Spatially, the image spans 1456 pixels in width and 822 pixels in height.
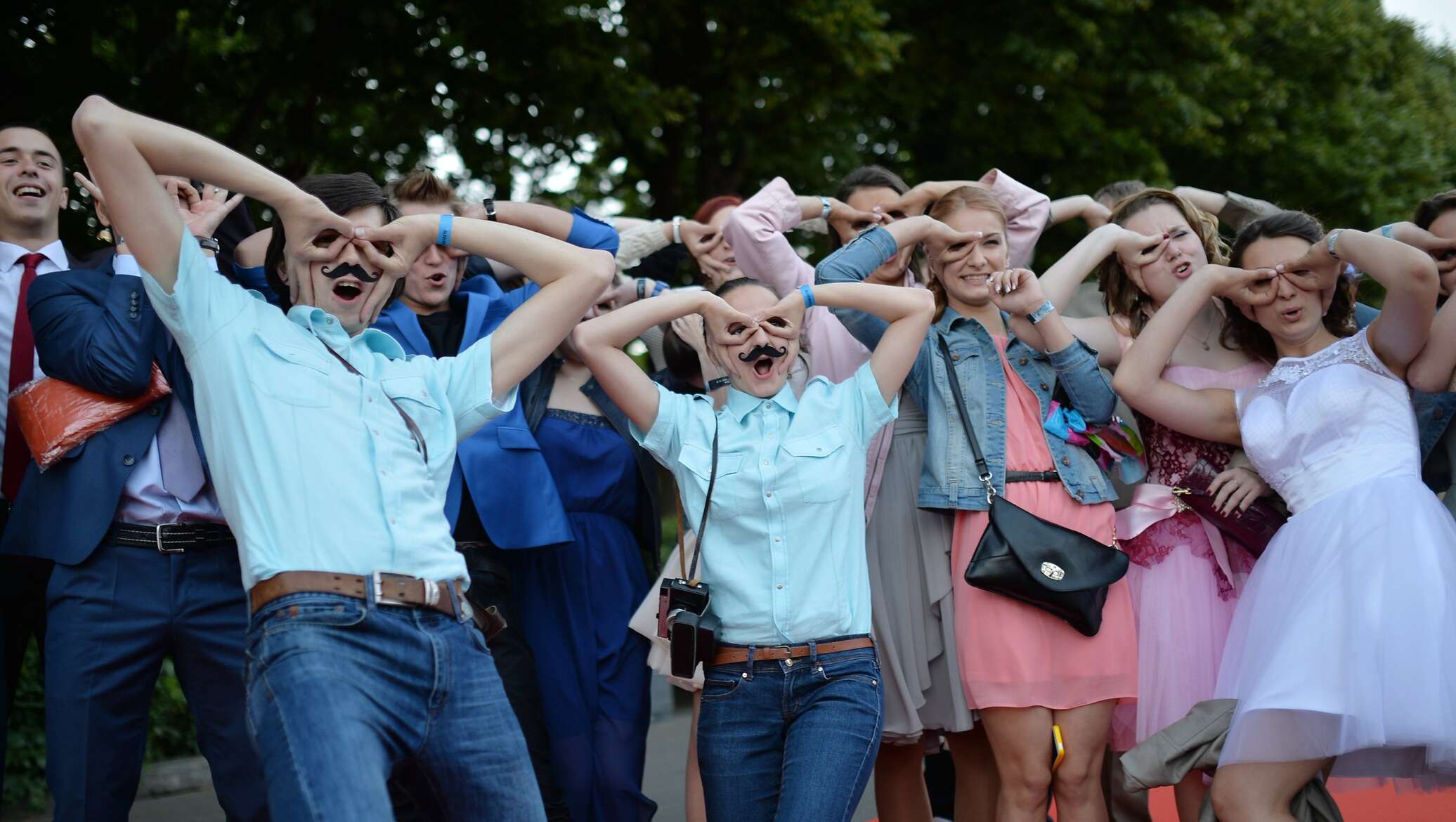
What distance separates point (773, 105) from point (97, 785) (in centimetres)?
794

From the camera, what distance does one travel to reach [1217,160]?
13.2 meters

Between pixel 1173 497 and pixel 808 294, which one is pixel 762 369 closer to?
pixel 808 294

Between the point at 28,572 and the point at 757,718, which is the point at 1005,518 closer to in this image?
the point at 757,718

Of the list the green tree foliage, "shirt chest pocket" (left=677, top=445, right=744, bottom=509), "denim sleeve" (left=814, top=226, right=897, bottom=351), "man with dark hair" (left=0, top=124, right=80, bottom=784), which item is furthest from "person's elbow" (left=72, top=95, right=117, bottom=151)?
the green tree foliage

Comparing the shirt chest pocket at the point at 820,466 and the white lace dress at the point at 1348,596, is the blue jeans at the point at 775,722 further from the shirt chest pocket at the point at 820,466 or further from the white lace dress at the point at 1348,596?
the white lace dress at the point at 1348,596

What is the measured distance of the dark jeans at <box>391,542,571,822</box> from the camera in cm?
435

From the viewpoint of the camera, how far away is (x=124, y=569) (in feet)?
11.7

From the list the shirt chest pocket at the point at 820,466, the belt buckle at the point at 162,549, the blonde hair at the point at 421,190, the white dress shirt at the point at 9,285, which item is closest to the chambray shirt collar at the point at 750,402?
the shirt chest pocket at the point at 820,466

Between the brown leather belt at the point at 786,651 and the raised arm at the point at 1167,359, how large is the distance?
143 centimetres

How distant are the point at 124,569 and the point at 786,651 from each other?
1.80 metres

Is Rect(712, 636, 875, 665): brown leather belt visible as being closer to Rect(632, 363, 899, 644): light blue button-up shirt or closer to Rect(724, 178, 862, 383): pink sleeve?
Rect(632, 363, 899, 644): light blue button-up shirt

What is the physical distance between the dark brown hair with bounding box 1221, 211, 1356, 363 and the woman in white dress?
0.05ft

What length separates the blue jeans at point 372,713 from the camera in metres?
2.60

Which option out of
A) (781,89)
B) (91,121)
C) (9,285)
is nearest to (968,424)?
(91,121)
